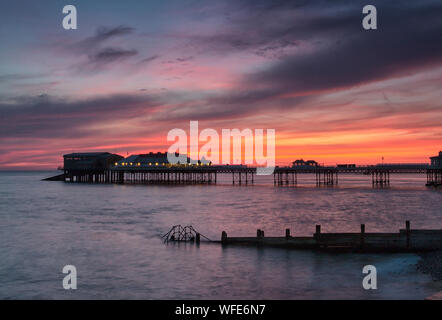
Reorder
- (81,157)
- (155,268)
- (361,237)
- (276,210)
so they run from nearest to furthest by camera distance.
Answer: (155,268)
(361,237)
(276,210)
(81,157)

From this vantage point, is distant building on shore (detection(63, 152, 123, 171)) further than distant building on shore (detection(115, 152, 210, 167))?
No

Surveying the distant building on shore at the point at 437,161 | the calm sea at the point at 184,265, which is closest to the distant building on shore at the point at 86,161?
the calm sea at the point at 184,265

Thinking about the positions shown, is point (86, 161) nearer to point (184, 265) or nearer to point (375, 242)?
point (184, 265)

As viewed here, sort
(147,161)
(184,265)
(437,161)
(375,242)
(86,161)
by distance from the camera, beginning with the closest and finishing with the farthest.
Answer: (184,265), (375,242), (437,161), (86,161), (147,161)

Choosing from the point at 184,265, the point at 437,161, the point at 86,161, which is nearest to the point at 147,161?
the point at 86,161

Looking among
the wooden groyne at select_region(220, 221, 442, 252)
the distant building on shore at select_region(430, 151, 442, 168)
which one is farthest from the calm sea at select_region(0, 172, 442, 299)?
the distant building on shore at select_region(430, 151, 442, 168)

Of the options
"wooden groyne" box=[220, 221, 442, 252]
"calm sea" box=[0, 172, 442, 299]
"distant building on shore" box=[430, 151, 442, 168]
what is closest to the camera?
"calm sea" box=[0, 172, 442, 299]

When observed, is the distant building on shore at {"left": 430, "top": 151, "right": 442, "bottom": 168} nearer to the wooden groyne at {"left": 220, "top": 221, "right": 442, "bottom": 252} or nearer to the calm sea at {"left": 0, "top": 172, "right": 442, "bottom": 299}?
the calm sea at {"left": 0, "top": 172, "right": 442, "bottom": 299}

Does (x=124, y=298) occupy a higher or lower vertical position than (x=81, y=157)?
lower

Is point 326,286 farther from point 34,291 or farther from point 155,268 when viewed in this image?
point 34,291

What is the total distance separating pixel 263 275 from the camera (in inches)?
1037
